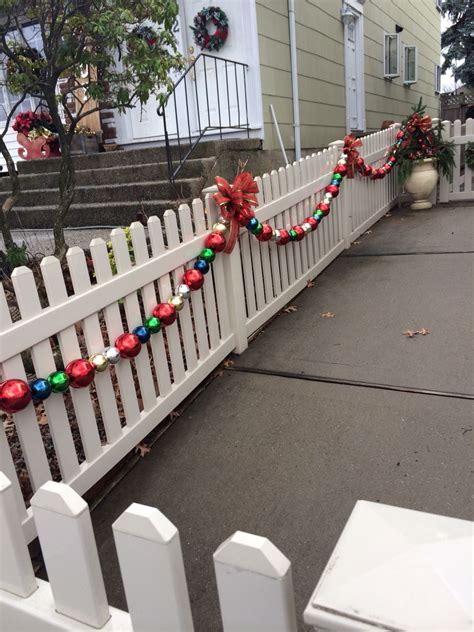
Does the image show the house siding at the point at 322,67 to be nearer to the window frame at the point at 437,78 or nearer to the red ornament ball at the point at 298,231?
the window frame at the point at 437,78

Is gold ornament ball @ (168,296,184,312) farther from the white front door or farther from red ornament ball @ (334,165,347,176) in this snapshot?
the white front door

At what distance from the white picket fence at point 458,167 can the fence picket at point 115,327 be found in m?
7.04

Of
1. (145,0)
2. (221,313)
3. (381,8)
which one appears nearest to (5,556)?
(221,313)

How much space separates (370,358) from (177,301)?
135cm

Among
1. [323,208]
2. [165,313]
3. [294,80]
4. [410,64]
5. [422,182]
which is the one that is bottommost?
[422,182]

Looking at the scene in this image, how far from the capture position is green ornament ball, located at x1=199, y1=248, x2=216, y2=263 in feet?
10.8

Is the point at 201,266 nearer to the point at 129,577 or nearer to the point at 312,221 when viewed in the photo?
the point at 312,221

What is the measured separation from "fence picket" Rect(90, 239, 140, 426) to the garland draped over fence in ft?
0.22

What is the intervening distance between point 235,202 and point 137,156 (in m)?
4.04

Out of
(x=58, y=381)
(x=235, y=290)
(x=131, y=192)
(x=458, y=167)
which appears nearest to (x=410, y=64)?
(x=458, y=167)

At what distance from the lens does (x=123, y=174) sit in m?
6.96

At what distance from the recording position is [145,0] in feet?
14.1

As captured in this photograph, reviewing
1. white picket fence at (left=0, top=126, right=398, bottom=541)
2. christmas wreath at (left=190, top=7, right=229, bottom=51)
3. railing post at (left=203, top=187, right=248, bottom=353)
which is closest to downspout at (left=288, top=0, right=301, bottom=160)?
christmas wreath at (left=190, top=7, right=229, bottom=51)

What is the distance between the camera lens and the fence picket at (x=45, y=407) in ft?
7.01
